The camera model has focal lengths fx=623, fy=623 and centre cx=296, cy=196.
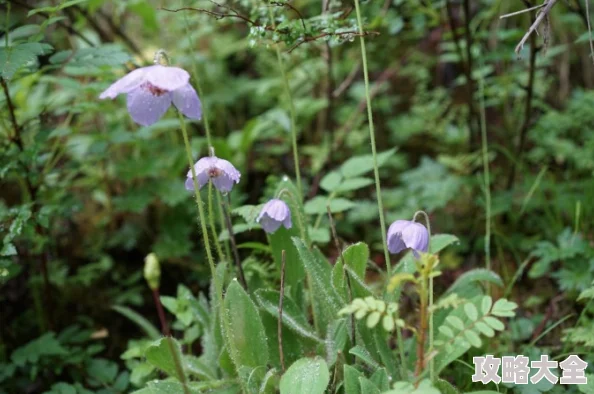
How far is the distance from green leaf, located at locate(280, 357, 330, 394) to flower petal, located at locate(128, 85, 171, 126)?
69 centimetres

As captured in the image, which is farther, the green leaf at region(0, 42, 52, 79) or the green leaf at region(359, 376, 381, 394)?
the green leaf at region(0, 42, 52, 79)

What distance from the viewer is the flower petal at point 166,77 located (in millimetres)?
1209

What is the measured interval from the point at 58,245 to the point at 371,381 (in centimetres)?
192

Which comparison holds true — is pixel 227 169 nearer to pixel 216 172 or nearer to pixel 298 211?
pixel 216 172

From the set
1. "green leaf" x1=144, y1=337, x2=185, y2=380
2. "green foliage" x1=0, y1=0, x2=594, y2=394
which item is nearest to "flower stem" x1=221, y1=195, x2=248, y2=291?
"green foliage" x1=0, y1=0, x2=594, y2=394

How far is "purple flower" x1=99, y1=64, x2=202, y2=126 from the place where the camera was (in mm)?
1223

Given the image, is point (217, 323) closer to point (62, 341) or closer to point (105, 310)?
point (62, 341)

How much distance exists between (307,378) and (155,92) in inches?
29.1

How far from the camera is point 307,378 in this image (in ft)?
4.81

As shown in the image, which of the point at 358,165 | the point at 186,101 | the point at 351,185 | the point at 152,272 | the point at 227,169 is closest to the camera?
the point at 152,272

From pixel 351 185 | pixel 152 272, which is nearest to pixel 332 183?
pixel 351 185

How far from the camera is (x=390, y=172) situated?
339 centimetres

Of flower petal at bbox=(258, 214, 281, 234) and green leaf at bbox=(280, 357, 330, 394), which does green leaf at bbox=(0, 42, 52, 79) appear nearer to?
flower petal at bbox=(258, 214, 281, 234)

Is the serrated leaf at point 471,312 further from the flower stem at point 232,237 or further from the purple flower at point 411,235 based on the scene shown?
the flower stem at point 232,237
